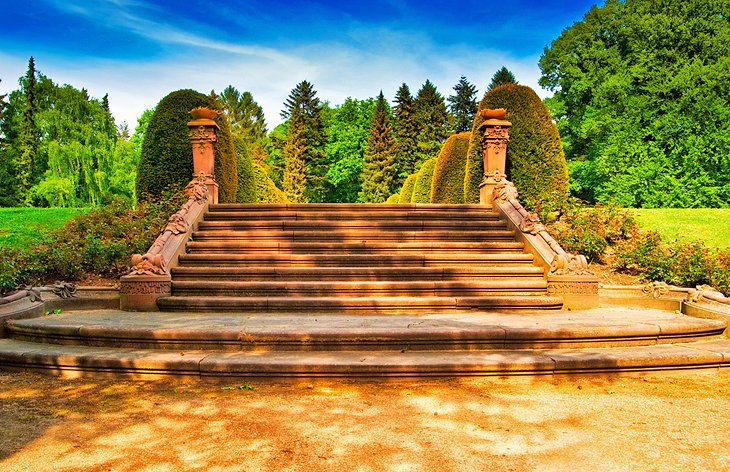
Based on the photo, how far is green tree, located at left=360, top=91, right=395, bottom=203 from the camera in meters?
48.9

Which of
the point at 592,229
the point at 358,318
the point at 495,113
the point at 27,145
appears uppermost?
the point at 27,145

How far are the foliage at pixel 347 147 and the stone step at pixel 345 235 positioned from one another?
41627mm

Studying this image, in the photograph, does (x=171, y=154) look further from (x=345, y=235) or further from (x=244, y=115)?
(x=244, y=115)

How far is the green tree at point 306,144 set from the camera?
51.3 metres

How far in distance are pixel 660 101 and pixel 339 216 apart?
70.3ft

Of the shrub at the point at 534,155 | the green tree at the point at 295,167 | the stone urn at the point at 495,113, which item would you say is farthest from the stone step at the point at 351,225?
the green tree at the point at 295,167

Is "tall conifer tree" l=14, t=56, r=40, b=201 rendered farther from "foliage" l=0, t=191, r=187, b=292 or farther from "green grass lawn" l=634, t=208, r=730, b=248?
"green grass lawn" l=634, t=208, r=730, b=248

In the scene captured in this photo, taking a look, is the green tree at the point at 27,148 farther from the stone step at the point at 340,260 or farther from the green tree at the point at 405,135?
the stone step at the point at 340,260

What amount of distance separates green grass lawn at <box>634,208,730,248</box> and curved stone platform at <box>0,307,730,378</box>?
21.2 feet

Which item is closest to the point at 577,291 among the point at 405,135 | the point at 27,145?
the point at 405,135

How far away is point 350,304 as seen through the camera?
768cm

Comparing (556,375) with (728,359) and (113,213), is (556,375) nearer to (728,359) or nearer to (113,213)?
(728,359)

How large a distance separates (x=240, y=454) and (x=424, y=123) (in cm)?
4932

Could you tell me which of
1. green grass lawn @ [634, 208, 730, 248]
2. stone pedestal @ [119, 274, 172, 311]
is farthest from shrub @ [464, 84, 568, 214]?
stone pedestal @ [119, 274, 172, 311]
